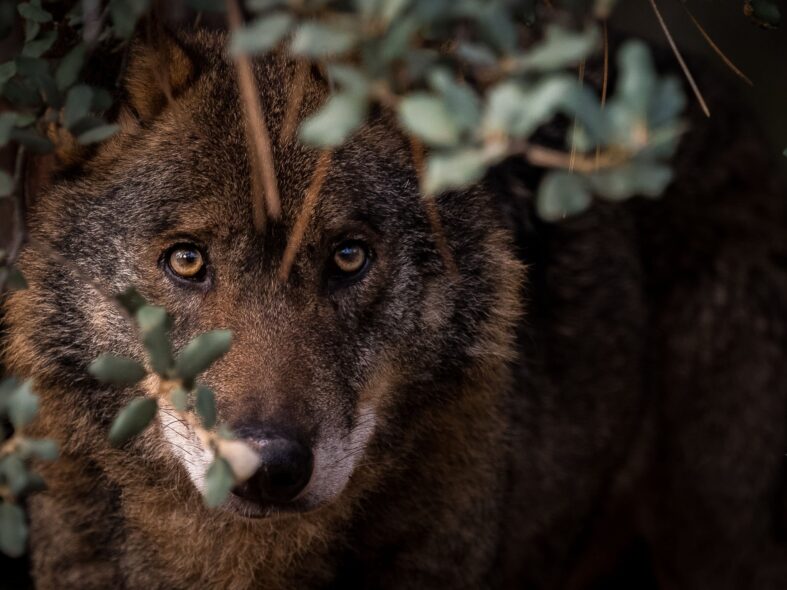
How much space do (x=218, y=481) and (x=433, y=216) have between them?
1.22 meters

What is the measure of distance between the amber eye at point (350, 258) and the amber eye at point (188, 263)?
34 cm

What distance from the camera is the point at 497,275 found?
10.3 ft

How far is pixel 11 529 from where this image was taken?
2.10m

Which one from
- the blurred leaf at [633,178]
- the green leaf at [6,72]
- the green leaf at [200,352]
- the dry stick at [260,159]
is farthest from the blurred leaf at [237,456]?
the green leaf at [6,72]

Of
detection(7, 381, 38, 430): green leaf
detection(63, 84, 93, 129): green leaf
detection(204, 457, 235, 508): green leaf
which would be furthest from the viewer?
detection(63, 84, 93, 129): green leaf

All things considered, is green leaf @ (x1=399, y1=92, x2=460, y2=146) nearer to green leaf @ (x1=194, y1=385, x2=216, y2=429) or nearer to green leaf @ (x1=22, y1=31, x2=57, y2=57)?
green leaf @ (x1=194, y1=385, x2=216, y2=429)

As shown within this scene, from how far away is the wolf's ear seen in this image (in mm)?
2928

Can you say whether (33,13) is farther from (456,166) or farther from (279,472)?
(456,166)

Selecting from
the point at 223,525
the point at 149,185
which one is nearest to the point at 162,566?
the point at 223,525

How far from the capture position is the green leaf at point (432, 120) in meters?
1.65

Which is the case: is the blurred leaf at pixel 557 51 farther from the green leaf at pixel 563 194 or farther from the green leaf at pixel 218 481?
the green leaf at pixel 218 481

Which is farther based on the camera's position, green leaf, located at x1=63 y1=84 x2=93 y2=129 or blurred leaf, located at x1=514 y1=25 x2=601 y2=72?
green leaf, located at x1=63 y1=84 x2=93 y2=129

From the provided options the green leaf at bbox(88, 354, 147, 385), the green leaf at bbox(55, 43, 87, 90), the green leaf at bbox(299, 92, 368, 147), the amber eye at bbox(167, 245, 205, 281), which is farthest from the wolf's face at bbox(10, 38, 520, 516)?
the green leaf at bbox(299, 92, 368, 147)

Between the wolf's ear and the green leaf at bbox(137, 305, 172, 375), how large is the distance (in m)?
1.04
